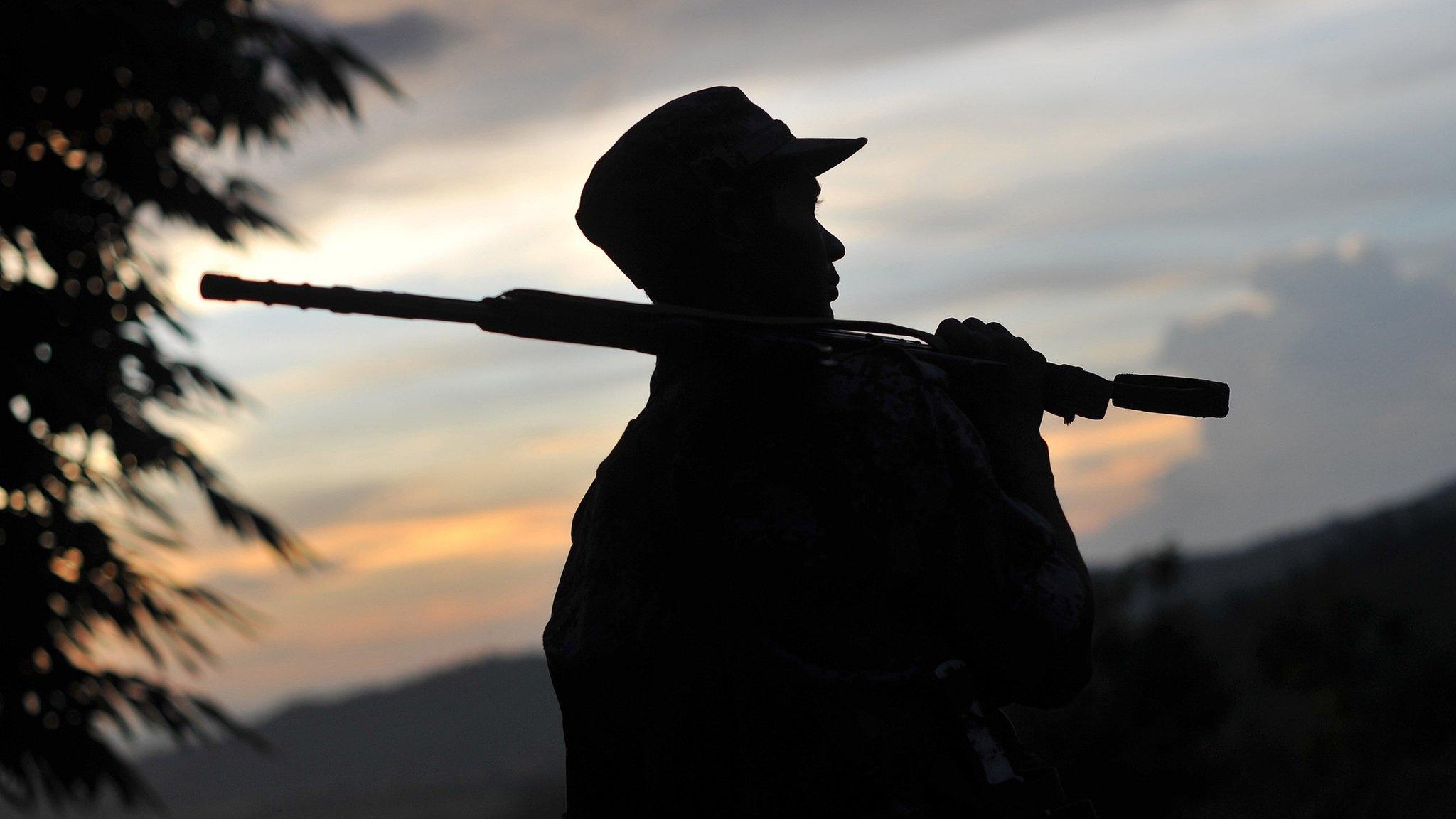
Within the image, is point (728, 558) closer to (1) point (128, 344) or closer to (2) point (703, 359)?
(2) point (703, 359)

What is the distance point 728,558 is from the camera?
315 cm

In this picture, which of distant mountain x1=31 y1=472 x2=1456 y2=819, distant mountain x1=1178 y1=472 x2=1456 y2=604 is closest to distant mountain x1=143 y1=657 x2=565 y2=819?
distant mountain x1=31 y1=472 x2=1456 y2=819

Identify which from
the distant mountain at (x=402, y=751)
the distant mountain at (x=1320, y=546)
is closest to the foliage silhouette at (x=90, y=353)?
the distant mountain at (x=1320, y=546)

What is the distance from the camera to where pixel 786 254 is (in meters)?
3.38

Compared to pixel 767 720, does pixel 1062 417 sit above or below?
above

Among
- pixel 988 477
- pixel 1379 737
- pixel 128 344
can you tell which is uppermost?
pixel 128 344

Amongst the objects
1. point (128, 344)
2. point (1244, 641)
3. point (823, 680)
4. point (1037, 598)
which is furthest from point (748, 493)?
point (1244, 641)

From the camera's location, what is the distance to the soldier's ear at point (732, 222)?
11.0 feet

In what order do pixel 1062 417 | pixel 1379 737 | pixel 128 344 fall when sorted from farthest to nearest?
pixel 1379 737 → pixel 128 344 → pixel 1062 417

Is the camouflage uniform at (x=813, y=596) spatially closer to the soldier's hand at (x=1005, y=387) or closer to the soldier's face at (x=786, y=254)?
the soldier's hand at (x=1005, y=387)

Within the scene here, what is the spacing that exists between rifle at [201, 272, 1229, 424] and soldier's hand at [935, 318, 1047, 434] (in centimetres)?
4

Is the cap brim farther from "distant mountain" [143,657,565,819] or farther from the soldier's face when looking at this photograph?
"distant mountain" [143,657,565,819]

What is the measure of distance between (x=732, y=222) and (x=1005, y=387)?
746 mm

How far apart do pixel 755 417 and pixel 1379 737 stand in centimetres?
2116
